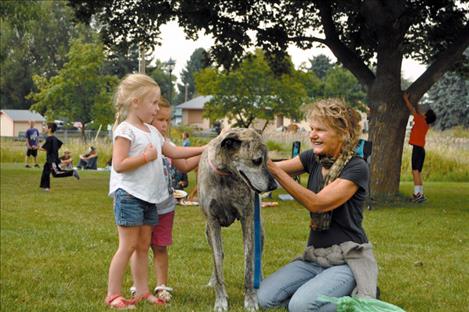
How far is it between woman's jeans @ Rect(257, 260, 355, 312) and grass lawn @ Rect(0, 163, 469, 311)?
28 centimetres

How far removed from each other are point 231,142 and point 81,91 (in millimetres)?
44342

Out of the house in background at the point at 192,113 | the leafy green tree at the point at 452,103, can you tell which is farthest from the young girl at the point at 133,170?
the house in background at the point at 192,113

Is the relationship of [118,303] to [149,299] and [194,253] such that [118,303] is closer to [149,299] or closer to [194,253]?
[149,299]

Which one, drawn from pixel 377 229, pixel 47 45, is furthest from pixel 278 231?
pixel 47 45

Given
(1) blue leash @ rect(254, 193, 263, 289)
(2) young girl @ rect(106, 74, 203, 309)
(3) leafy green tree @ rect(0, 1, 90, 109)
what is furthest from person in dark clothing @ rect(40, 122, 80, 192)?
(3) leafy green tree @ rect(0, 1, 90, 109)

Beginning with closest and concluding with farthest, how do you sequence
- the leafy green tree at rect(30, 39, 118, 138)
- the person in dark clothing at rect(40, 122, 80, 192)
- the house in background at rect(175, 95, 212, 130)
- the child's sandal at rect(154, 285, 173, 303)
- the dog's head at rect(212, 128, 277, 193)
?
the dog's head at rect(212, 128, 277, 193) → the child's sandal at rect(154, 285, 173, 303) → the person in dark clothing at rect(40, 122, 80, 192) → the leafy green tree at rect(30, 39, 118, 138) → the house in background at rect(175, 95, 212, 130)

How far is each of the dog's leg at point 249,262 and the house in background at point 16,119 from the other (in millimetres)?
74528

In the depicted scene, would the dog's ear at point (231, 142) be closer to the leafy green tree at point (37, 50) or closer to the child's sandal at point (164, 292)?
the child's sandal at point (164, 292)

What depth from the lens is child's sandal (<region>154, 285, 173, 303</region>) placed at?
5438mm

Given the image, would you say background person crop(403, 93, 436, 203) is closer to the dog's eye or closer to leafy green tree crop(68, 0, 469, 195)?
leafy green tree crop(68, 0, 469, 195)

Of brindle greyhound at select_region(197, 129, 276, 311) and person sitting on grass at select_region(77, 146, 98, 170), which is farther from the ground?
Answer: brindle greyhound at select_region(197, 129, 276, 311)

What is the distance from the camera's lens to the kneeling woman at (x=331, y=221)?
4.77m

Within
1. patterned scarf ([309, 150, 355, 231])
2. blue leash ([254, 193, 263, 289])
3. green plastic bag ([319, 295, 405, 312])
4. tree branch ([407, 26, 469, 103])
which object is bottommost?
green plastic bag ([319, 295, 405, 312])

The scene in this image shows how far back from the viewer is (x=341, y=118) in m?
4.91
